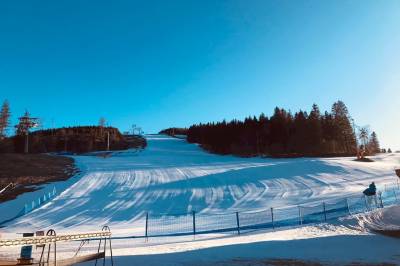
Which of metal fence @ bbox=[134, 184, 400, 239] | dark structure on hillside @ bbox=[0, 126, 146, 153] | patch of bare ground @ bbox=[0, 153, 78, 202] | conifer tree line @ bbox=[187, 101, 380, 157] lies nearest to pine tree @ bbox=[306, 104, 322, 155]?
conifer tree line @ bbox=[187, 101, 380, 157]

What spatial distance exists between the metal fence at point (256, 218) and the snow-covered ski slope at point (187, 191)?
1.50m

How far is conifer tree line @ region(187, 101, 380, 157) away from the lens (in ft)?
250

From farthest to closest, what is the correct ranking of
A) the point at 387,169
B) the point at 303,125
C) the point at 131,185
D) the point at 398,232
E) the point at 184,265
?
the point at 303,125 → the point at 387,169 → the point at 131,185 → the point at 398,232 → the point at 184,265

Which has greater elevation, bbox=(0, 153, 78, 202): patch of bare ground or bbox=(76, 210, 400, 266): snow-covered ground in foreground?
bbox=(0, 153, 78, 202): patch of bare ground

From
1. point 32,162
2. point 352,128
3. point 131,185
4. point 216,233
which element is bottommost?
point 216,233

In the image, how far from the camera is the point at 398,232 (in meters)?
17.0

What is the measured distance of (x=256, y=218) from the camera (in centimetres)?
2286

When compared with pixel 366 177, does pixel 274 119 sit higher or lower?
higher

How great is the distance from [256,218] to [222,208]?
4.68 metres

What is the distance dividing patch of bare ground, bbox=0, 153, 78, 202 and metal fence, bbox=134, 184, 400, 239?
53.9ft

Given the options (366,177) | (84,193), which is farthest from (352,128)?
(84,193)

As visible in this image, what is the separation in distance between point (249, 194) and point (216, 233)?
12.6 m

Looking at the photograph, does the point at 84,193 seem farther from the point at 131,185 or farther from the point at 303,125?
the point at 303,125

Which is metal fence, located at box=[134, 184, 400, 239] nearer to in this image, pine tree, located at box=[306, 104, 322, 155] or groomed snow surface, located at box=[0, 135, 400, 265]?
groomed snow surface, located at box=[0, 135, 400, 265]
